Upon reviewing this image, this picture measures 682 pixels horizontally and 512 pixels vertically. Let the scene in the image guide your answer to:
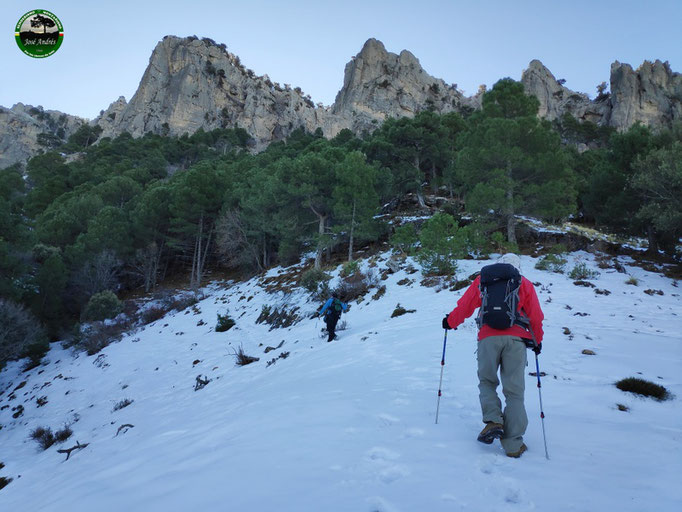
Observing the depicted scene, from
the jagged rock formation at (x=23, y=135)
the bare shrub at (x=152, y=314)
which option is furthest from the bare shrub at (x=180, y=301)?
the jagged rock formation at (x=23, y=135)

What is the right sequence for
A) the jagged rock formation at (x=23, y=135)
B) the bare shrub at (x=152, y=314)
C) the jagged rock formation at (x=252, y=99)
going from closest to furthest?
the bare shrub at (x=152, y=314)
the jagged rock formation at (x=252, y=99)
the jagged rock formation at (x=23, y=135)

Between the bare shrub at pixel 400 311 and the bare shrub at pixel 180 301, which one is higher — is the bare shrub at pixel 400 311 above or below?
above

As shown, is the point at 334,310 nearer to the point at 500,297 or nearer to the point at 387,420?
the point at 387,420

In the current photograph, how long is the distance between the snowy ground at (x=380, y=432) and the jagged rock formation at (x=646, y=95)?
70903 millimetres

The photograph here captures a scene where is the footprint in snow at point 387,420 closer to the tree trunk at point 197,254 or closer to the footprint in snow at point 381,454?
the footprint in snow at point 381,454

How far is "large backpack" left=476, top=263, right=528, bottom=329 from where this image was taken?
3.29 m

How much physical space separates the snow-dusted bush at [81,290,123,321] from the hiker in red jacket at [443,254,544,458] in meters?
25.1

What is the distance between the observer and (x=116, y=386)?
11.3 metres

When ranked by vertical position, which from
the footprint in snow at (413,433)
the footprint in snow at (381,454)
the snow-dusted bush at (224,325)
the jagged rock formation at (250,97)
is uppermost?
the jagged rock formation at (250,97)

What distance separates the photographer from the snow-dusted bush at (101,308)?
2144 cm

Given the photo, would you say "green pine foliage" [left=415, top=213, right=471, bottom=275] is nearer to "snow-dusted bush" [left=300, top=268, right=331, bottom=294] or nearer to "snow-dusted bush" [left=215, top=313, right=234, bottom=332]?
"snow-dusted bush" [left=300, top=268, right=331, bottom=294]

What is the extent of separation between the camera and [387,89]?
8206 cm

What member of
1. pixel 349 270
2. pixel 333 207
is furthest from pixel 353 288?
pixel 333 207

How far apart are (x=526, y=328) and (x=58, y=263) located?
98.1 feet
